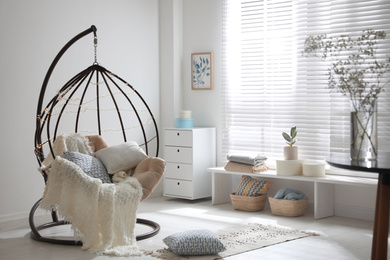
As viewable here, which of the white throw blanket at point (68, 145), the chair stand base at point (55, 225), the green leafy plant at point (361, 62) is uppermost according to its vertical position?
the green leafy plant at point (361, 62)

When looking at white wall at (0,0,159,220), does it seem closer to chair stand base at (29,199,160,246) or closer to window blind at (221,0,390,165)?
chair stand base at (29,199,160,246)

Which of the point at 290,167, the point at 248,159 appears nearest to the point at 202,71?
the point at 248,159

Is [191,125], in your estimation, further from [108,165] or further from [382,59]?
[382,59]

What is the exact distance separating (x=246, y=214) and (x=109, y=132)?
160 centimetres

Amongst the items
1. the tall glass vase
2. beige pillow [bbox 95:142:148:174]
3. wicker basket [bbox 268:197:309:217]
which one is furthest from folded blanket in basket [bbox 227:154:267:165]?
the tall glass vase

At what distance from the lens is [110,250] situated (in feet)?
11.7

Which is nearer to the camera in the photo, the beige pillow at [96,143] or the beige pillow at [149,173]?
the beige pillow at [149,173]

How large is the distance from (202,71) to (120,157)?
1.89 meters

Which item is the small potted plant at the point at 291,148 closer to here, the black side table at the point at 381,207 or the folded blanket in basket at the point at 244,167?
the folded blanket in basket at the point at 244,167

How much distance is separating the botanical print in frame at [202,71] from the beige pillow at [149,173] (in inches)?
70.8

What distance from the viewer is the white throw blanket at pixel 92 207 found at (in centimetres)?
362

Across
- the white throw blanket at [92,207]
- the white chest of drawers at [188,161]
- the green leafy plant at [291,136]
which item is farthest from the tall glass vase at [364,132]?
the white chest of drawers at [188,161]

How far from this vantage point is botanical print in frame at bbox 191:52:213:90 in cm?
568

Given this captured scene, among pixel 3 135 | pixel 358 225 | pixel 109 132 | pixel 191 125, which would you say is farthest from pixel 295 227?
pixel 3 135
